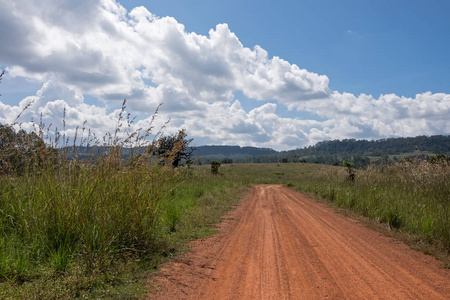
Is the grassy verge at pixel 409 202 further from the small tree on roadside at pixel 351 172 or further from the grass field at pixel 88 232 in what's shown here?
the small tree on roadside at pixel 351 172

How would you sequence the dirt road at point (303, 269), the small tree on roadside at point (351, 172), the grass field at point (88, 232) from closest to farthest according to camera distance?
the grass field at point (88, 232)
the dirt road at point (303, 269)
the small tree on roadside at point (351, 172)

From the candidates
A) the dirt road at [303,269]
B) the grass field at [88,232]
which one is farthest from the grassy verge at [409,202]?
the dirt road at [303,269]

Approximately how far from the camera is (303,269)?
5371 millimetres

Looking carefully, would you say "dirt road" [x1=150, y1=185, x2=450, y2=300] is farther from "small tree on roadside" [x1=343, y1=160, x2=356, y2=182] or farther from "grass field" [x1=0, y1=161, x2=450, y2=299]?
"small tree on roadside" [x1=343, y1=160, x2=356, y2=182]

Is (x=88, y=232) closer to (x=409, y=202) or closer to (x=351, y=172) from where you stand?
(x=409, y=202)

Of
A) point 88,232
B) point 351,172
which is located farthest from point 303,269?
point 351,172

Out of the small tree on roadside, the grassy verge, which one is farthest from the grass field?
the small tree on roadside

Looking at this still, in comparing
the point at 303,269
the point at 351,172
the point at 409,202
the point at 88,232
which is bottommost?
the point at 303,269

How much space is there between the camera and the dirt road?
175 inches

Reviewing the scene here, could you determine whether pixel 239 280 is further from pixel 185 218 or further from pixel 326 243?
pixel 185 218

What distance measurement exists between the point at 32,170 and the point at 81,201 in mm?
1220

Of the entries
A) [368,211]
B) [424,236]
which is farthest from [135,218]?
[368,211]

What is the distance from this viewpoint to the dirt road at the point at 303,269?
4445mm

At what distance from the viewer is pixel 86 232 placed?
194 inches
